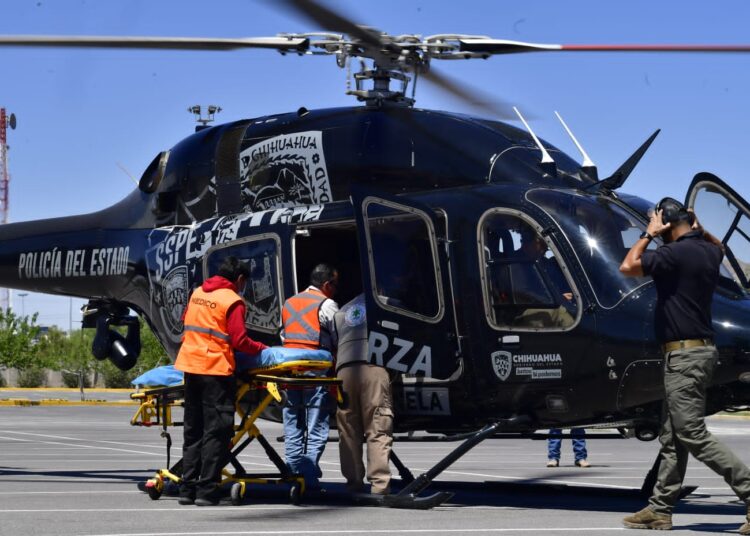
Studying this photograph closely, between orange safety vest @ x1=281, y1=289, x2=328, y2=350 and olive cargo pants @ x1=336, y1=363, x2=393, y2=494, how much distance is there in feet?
1.41

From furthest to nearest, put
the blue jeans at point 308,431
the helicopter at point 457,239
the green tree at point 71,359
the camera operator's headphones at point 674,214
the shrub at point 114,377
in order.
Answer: the shrub at point 114,377 < the green tree at point 71,359 < the blue jeans at point 308,431 < the helicopter at point 457,239 < the camera operator's headphones at point 674,214

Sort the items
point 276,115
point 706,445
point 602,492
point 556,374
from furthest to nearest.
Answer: point 276,115 → point 602,492 → point 556,374 → point 706,445

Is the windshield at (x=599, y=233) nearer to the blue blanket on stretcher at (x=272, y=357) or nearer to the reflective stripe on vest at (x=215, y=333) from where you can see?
the blue blanket on stretcher at (x=272, y=357)

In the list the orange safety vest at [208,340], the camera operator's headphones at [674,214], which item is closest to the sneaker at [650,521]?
the camera operator's headphones at [674,214]

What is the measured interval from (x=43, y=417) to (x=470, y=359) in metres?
21.6

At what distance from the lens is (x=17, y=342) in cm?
4553

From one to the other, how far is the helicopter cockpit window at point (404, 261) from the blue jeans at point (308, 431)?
122 centimetres

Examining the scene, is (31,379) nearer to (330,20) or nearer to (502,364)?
(502,364)

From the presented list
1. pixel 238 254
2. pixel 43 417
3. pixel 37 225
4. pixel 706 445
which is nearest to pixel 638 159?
pixel 706 445

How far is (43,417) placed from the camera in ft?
96.8

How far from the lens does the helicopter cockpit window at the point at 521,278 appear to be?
9.54 meters

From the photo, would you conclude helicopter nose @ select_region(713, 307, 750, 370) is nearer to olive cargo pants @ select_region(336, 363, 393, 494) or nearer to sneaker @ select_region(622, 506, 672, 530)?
sneaker @ select_region(622, 506, 672, 530)

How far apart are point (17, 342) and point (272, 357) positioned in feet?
124

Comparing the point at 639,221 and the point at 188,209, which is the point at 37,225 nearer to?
the point at 188,209
